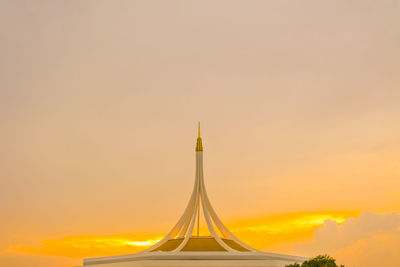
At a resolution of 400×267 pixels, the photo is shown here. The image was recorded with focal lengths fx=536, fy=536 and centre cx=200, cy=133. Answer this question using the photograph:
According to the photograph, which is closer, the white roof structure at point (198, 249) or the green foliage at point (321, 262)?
the green foliage at point (321, 262)

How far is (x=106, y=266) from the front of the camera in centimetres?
3133


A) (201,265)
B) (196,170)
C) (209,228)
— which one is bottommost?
(201,265)

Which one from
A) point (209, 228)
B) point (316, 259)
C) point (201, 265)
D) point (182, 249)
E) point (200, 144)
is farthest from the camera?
point (200, 144)

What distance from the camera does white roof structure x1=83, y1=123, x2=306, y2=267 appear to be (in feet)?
100

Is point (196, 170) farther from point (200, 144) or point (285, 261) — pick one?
point (285, 261)

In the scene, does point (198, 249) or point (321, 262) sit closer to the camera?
point (321, 262)

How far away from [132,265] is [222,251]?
18.0ft

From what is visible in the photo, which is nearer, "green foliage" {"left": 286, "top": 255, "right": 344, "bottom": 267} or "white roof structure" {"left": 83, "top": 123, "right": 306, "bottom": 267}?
"green foliage" {"left": 286, "top": 255, "right": 344, "bottom": 267}

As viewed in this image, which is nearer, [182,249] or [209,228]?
[182,249]

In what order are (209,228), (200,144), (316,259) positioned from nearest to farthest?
1. (316,259)
2. (209,228)
3. (200,144)

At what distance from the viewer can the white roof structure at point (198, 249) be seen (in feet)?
100

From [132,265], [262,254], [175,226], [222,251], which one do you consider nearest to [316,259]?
[262,254]

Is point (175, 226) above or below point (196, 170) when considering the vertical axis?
below

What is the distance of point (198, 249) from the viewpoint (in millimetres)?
32719
